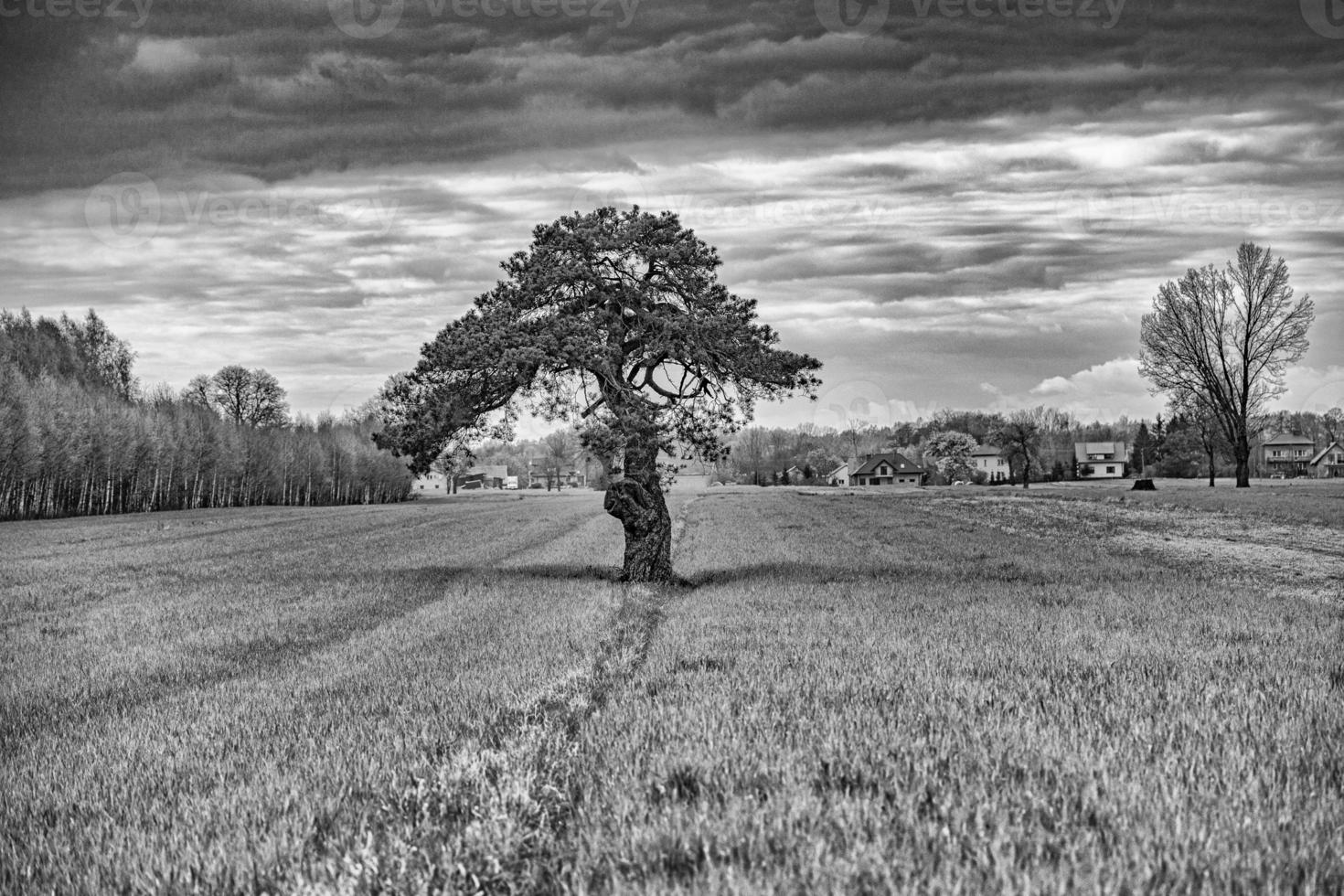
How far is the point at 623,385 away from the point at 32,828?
15471 mm

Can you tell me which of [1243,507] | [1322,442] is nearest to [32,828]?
[1243,507]

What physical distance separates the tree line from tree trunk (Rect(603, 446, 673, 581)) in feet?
165

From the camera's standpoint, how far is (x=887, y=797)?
5.52 meters

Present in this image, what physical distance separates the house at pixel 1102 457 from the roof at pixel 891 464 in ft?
111

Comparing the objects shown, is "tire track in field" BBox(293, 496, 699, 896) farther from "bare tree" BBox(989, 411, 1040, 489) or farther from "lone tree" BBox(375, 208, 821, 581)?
"bare tree" BBox(989, 411, 1040, 489)

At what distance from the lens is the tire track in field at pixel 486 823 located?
15.8ft

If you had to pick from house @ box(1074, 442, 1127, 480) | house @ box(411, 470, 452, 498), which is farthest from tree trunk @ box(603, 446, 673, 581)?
house @ box(1074, 442, 1127, 480)

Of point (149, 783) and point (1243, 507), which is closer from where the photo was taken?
point (149, 783)

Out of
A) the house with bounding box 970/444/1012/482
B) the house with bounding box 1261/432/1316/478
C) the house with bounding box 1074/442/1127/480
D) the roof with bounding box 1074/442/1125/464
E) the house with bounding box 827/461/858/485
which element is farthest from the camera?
the roof with bounding box 1074/442/1125/464

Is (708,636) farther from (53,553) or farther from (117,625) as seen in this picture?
(53,553)

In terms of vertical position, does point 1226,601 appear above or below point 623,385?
below

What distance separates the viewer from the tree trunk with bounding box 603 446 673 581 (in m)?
21.2

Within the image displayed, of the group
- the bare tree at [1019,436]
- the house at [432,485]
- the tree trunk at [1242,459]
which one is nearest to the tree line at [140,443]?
the house at [432,485]

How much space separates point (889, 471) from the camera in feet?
578
